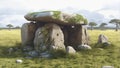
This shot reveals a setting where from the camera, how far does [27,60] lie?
2973 cm

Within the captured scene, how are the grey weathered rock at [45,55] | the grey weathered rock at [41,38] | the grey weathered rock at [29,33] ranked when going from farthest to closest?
the grey weathered rock at [29,33], the grey weathered rock at [41,38], the grey weathered rock at [45,55]

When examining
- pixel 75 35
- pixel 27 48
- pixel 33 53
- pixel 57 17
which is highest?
pixel 57 17

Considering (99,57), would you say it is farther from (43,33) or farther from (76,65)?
(43,33)

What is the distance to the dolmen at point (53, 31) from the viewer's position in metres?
34.2

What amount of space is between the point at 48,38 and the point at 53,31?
977mm

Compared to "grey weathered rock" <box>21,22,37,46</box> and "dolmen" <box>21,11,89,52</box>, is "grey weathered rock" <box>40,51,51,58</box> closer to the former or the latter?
"dolmen" <box>21,11,89,52</box>

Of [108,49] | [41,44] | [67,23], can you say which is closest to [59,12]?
[67,23]

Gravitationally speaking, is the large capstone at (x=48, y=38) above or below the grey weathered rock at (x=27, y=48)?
above

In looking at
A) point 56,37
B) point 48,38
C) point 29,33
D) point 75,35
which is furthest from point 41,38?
point 75,35

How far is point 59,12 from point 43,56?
19.5 feet

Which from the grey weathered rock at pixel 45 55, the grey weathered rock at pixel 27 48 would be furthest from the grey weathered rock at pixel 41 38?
the grey weathered rock at pixel 45 55

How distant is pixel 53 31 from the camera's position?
34.3 metres

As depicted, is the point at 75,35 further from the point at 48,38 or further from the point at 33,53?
the point at 33,53

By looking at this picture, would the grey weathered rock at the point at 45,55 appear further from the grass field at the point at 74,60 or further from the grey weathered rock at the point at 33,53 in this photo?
the grass field at the point at 74,60
